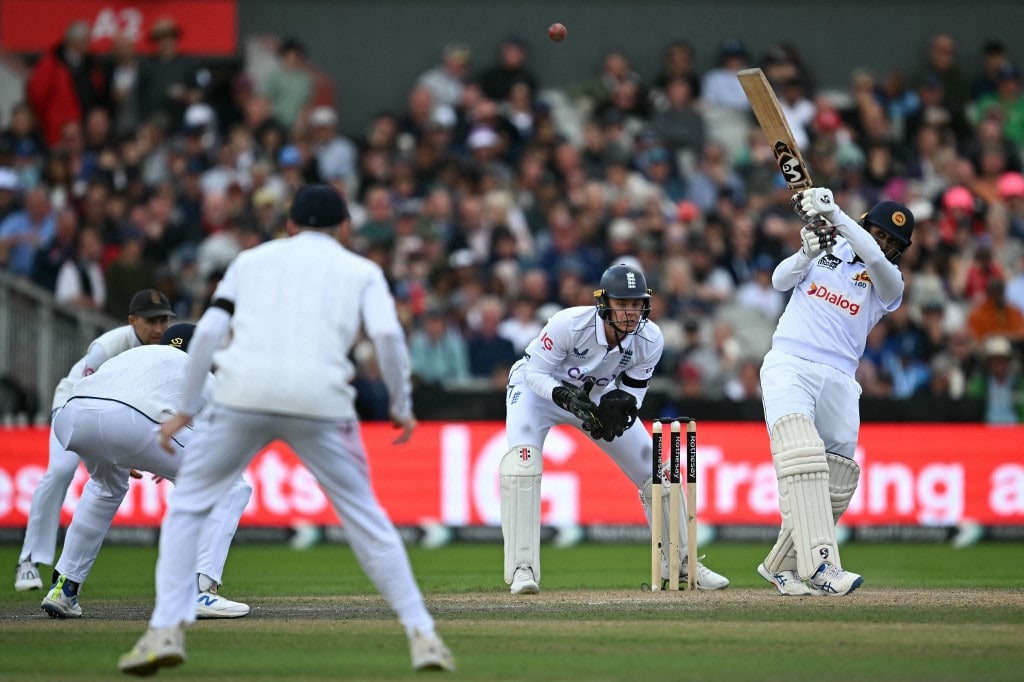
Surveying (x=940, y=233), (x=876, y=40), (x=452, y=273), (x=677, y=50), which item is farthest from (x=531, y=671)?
(x=876, y=40)

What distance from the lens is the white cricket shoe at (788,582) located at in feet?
35.2

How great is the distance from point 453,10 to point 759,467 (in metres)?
9.52

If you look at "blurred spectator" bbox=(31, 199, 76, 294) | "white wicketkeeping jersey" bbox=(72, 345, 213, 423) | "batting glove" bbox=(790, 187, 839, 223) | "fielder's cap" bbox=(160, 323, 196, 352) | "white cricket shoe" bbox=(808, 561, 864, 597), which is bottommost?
"white cricket shoe" bbox=(808, 561, 864, 597)

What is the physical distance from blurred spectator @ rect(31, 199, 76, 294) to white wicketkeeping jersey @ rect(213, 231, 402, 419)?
1157cm

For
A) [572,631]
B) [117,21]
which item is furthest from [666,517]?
[117,21]

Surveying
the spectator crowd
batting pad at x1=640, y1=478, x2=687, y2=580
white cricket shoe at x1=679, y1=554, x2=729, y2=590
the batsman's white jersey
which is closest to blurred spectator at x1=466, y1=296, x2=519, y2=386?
the spectator crowd

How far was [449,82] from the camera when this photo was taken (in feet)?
73.9

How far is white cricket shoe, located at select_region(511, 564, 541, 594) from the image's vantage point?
11047 millimetres

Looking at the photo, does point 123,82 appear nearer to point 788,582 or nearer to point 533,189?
point 533,189

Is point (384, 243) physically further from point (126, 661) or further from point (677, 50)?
point (126, 661)

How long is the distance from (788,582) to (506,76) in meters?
12.8

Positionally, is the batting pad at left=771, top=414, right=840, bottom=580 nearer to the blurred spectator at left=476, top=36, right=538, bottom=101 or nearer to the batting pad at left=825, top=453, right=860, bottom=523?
the batting pad at left=825, top=453, right=860, bottom=523

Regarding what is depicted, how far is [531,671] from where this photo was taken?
25.0ft

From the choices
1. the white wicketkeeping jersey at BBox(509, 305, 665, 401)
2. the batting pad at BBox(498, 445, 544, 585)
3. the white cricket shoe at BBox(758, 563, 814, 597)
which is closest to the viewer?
the white cricket shoe at BBox(758, 563, 814, 597)
